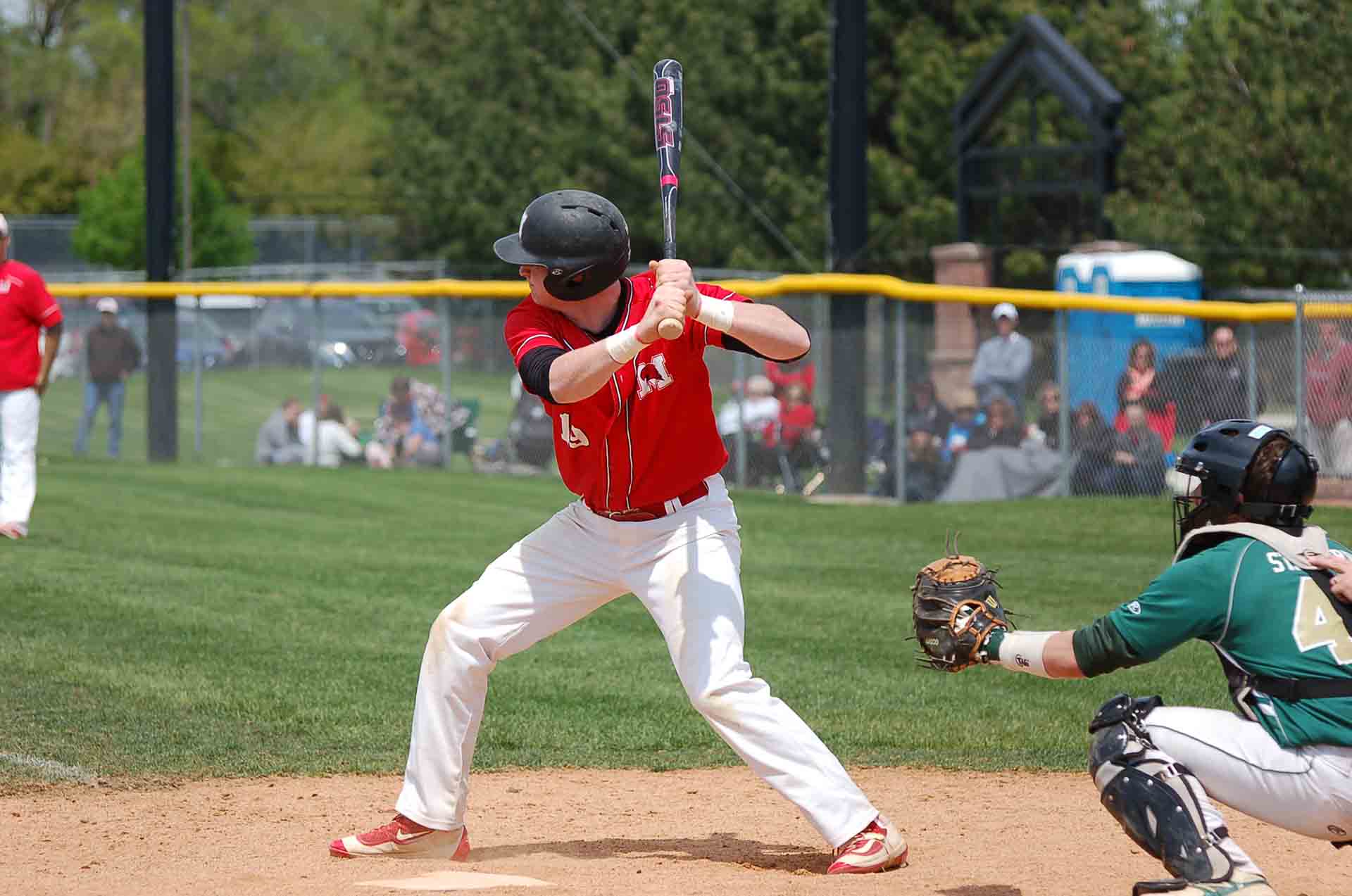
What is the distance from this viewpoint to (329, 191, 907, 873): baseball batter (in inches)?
187

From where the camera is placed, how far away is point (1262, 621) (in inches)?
155

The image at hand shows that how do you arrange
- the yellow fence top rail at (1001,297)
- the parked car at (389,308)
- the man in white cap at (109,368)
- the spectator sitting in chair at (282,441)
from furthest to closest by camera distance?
the parked car at (389,308) < the man in white cap at (109,368) < the spectator sitting in chair at (282,441) < the yellow fence top rail at (1001,297)

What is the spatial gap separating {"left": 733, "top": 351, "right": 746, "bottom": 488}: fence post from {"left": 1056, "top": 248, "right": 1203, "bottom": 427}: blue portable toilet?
114 inches

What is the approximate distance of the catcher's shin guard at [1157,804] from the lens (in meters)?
3.94

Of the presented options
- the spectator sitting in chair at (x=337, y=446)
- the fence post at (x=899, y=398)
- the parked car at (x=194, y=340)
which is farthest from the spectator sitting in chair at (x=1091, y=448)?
the parked car at (x=194, y=340)

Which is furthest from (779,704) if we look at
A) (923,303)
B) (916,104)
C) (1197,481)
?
(916,104)

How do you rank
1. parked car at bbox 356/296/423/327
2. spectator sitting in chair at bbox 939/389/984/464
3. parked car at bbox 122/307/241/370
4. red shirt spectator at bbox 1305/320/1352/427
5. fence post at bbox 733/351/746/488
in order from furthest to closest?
parked car at bbox 356/296/423/327
parked car at bbox 122/307/241/370
fence post at bbox 733/351/746/488
spectator sitting in chair at bbox 939/389/984/464
red shirt spectator at bbox 1305/320/1352/427

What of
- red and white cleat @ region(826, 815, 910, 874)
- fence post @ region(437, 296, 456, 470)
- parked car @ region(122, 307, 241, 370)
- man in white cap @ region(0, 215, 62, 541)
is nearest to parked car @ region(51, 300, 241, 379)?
parked car @ region(122, 307, 241, 370)

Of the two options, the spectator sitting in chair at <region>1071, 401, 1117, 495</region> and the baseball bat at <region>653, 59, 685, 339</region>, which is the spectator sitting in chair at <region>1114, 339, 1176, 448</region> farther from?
the baseball bat at <region>653, 59, 685, 339</region>

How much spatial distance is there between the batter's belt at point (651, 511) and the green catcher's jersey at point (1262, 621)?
142 centimetres

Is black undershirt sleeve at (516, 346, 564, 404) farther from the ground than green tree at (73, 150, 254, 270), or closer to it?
closer to it

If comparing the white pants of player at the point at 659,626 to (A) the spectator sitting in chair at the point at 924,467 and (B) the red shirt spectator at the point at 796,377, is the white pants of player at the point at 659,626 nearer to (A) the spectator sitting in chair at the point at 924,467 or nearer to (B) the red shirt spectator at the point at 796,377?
(A) the spectator sitting in chair at the point at 924,467

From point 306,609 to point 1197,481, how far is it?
6358 millimetres

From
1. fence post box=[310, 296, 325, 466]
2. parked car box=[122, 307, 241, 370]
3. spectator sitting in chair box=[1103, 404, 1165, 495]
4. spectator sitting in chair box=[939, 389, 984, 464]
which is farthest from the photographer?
parked car box=[122, 307, 241, 370]
